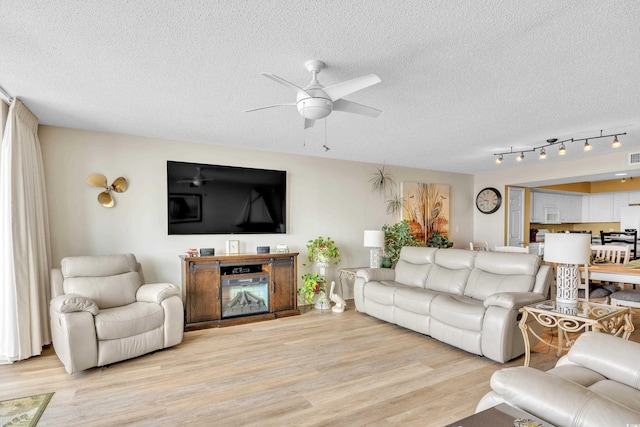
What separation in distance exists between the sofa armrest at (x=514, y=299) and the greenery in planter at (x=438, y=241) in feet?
10.7

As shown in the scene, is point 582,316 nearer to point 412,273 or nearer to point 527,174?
point 412,273

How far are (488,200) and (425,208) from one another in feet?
5.02

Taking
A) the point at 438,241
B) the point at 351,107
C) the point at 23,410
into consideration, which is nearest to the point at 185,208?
the point at 23,410

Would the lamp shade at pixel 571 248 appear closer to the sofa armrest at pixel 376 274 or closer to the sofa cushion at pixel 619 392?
the sofa cushion at pixel 619 392

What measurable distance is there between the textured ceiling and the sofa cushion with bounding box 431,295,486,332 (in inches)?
77.6

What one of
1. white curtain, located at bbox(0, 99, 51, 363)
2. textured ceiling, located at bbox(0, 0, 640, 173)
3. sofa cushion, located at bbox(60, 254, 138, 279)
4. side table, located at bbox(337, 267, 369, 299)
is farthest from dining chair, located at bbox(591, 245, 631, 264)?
white curtain, located at bbox(0, 99, 51, 363)

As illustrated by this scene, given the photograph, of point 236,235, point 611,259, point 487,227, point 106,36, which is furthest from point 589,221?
point 106,36

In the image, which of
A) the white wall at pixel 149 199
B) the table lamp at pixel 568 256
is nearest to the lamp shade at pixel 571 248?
the table lamp at pixel 568 256

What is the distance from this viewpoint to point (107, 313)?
10.2ft

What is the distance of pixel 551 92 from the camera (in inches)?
111

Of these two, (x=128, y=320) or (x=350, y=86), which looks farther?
(x=128, y=320)

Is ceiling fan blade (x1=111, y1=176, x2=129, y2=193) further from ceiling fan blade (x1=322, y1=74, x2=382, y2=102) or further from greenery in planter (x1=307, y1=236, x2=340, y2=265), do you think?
ceiling fan blade (x1=322, y1=74, x2=382, y2=102)

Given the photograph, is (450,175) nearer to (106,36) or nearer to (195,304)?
(195,304)

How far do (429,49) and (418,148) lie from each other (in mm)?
2929
